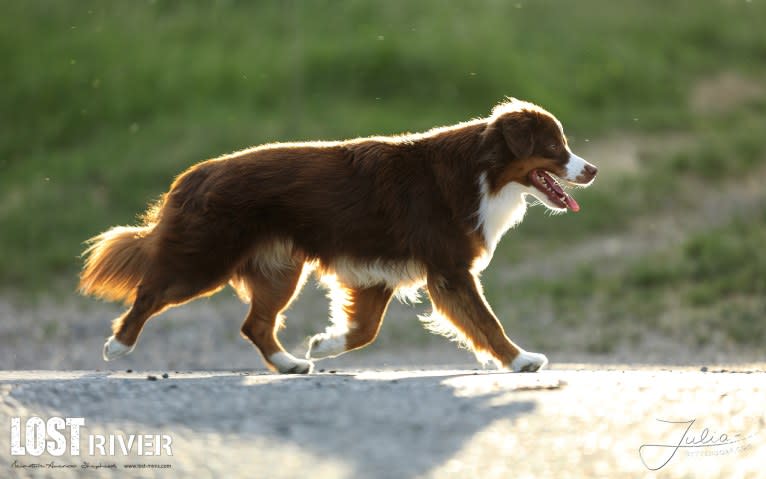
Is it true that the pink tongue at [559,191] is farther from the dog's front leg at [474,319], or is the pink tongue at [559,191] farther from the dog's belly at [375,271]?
the dog's belly at [375,271]

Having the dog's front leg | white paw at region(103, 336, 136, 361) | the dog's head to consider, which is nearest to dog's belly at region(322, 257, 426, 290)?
the dog's front leg

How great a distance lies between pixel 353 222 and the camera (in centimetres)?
787

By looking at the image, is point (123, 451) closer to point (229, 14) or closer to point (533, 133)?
point (533, 133)

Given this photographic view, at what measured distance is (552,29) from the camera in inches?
989

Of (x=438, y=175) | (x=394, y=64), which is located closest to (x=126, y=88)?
(x=394, y=64)

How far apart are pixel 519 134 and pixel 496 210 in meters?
0.51

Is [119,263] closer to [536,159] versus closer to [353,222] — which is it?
[353,222]

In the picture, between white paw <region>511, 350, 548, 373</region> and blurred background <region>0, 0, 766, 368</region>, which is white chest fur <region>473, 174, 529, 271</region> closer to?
white paw <region>511, 350, 548, 373</region>

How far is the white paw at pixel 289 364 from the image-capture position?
8.35 metres

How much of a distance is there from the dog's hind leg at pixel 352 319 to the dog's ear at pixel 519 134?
1.29 m

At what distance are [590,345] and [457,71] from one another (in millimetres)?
9932

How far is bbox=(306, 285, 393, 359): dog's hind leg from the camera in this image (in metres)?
8.46
